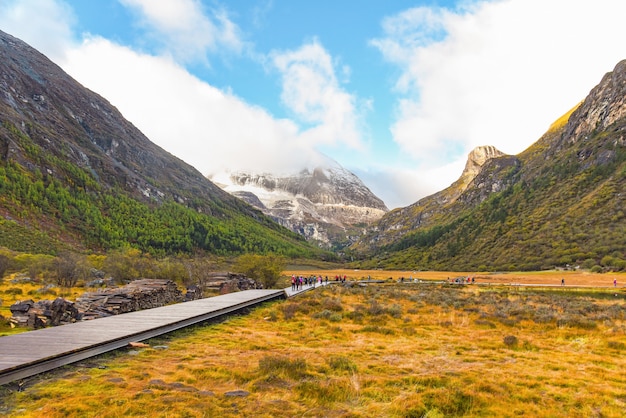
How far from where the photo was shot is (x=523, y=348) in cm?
1661

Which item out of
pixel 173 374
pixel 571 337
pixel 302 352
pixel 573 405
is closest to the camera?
pixel 573 405

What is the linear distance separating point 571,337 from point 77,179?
173 m

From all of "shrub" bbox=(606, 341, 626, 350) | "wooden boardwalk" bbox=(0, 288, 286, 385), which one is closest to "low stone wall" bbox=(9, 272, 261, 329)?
"wooden boardwalk" bbox=(0, 288, 286, 385)

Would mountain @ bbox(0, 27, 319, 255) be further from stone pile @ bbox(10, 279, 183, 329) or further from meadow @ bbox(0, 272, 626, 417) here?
meadow @ bbox(0, 272, 626, 417)

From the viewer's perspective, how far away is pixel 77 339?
12.5 m

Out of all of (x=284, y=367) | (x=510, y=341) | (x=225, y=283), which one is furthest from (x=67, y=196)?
(x=510, y=341)

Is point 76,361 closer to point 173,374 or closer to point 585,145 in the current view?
point 173,374

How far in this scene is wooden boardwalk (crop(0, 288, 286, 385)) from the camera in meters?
9.59

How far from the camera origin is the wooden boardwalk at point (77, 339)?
31.5ft

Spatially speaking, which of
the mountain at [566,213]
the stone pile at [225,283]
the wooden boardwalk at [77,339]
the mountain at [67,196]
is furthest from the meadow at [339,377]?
the mountain at [67,196]

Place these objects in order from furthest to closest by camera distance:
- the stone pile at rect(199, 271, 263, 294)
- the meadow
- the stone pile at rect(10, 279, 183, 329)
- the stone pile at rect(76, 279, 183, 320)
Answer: the stone pile at rect(199, 271, 263, 294), the stone pile at rect(76, 279, 183, 320), the stone pile at rect(10, 279, 183, 329), the meadow

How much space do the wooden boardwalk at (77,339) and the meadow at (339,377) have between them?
362 millimetres

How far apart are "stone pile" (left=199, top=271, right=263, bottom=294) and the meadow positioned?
19873mm

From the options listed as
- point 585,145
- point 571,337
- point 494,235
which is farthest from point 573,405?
point 585,145
